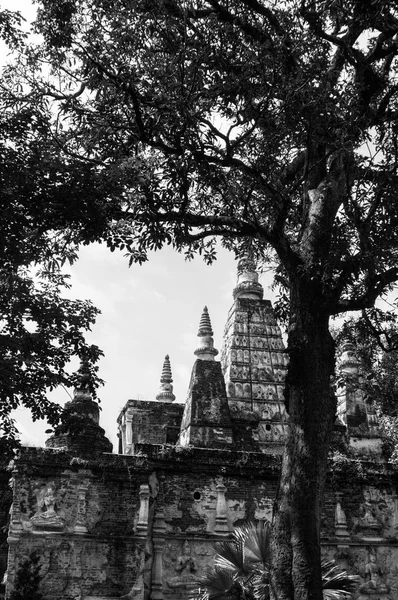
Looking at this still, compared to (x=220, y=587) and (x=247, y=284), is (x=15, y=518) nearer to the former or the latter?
(x=220, y=587)

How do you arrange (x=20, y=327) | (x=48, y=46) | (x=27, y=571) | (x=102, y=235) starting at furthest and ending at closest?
1. (x=27, y=571)
2. (x=48, y=46)
3. (x=20, y=327)
4. (x=102, y=235)

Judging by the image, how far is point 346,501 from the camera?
13688mm

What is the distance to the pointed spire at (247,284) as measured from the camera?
71.3ft

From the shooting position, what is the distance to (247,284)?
21.8 m

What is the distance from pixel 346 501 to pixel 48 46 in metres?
9.82

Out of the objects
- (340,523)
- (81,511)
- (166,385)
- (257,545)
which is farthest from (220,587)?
(166,385)

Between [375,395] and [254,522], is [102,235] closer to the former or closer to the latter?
[375,395]

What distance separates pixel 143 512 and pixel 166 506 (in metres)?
0.56

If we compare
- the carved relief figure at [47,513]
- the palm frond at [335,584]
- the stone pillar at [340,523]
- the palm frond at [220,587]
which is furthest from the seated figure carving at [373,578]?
the carved relief figure at [47,513]

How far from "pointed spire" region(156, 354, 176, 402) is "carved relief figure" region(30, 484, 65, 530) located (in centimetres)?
1426

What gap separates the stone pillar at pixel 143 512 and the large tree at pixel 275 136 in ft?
16.2

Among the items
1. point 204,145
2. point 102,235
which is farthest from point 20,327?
point 204,145

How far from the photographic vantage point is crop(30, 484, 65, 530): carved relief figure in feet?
38.9

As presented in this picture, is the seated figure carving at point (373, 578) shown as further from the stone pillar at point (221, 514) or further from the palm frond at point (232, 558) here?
the palm frond at point (232, 558)
